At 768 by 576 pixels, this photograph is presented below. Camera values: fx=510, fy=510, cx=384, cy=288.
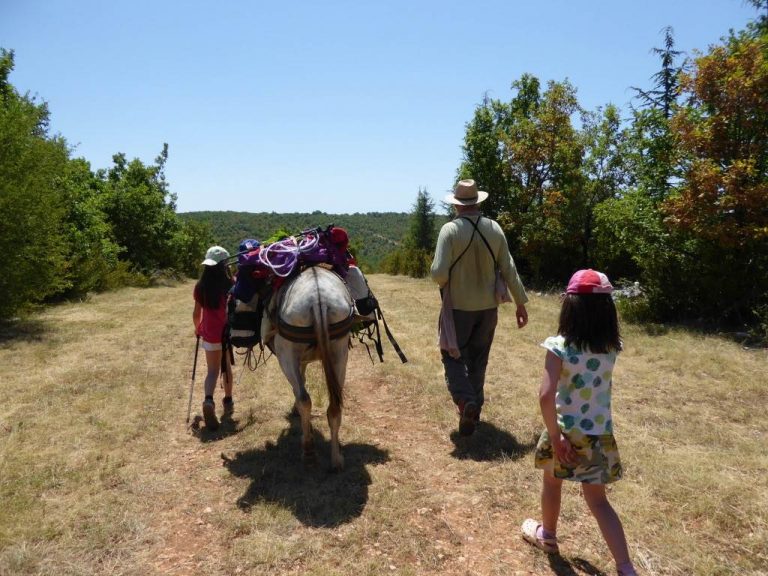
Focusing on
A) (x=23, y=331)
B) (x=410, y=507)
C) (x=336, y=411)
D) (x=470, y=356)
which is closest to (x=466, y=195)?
(x=470, y=356)

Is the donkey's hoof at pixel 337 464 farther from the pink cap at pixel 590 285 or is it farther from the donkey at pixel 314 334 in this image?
the pink cap at pixel 590 285

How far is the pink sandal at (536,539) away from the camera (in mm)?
3148

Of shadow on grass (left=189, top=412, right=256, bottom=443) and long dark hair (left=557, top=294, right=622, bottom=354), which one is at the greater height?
long dark hair (left=557, top=294, right=622, bottom=354)

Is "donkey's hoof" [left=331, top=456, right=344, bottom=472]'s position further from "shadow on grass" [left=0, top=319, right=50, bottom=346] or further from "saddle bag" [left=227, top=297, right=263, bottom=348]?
"shadow on grass" [left=0, top=319, right=50, bottom=346]

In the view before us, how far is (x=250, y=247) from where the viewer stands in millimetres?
5383

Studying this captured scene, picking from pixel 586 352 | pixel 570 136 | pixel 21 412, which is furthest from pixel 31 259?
pixel 570 136

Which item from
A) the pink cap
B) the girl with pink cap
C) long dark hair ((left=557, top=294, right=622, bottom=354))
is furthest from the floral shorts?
the pink cap

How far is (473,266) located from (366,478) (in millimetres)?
2108

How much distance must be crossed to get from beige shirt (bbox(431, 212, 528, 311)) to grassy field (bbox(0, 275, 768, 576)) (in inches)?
53.0

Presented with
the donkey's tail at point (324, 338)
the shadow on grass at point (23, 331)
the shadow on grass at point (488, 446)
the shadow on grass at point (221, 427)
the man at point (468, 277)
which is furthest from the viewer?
the shadow on grass at point (23, 331)

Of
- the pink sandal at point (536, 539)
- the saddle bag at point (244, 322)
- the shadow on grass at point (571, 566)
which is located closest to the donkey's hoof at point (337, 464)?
the saddle bag at point (244, 322)

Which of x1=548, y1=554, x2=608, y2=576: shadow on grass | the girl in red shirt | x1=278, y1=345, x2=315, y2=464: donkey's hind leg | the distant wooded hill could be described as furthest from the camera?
the distant wooded hill

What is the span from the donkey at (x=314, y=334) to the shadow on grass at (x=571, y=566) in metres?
1.85

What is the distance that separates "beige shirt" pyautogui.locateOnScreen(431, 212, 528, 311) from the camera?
4.72 m
